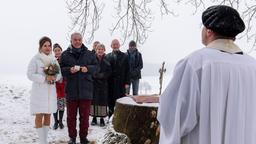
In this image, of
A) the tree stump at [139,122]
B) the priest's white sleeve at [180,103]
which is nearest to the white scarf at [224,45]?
the priest's white sleeve at [180,103]

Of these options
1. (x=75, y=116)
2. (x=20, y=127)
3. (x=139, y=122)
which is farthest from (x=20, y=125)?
(x=139, y=122)

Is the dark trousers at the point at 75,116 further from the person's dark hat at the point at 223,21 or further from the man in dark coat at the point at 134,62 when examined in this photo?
the person's dark hat at the point at 223,21

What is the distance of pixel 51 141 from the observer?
7332 mm

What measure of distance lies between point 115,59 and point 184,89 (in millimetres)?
6322

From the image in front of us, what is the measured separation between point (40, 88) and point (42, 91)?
6 centimetres

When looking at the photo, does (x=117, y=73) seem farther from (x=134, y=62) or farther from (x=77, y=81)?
→ (x=77, y=81)

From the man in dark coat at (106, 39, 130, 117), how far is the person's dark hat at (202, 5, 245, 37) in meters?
6.06

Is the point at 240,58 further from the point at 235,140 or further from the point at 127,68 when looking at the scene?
the point at 127,68

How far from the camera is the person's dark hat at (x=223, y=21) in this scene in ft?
8.73

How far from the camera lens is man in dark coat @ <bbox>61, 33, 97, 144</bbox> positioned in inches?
268

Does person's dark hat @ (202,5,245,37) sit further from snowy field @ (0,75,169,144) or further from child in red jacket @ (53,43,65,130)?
child in red jacket @ (53,43,65,130)

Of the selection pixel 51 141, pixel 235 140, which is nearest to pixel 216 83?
pixel 235 140

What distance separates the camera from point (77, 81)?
22.5 feet

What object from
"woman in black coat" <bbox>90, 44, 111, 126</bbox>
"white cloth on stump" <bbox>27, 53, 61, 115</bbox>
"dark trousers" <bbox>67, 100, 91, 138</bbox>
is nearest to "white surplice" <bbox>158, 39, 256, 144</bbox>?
"white cloth on stump" <bbox>27, 53, 61, 115</bbox>
